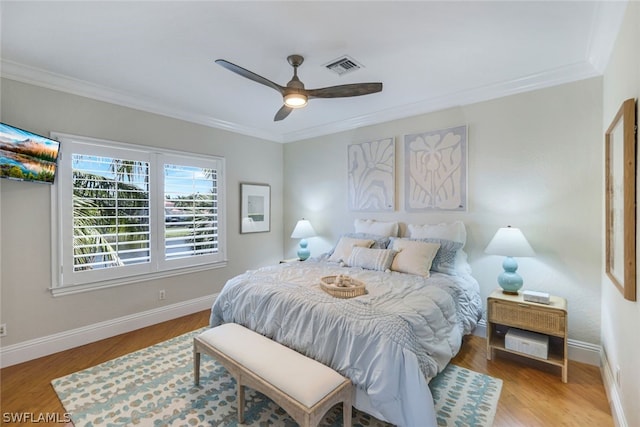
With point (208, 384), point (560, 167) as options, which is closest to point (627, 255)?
point (560, 167)

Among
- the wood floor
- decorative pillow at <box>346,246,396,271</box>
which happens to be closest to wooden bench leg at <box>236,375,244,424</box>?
the wood floor

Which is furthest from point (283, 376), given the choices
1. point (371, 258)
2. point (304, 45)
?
point (304, 45)

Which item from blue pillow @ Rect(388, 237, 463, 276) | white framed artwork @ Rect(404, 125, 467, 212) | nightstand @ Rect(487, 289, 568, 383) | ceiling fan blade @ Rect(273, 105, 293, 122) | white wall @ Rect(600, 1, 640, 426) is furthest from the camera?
white framed artwork @ Rect(404, 125, 467, 212)

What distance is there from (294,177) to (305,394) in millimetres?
3874

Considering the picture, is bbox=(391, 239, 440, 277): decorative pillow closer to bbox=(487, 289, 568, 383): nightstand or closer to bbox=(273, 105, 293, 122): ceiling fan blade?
bbox=(487, 289, 568, 383): nightstand

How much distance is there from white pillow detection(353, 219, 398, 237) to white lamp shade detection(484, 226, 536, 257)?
117 cm

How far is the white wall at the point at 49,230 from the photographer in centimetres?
268

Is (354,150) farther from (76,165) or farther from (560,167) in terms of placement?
(76,165)

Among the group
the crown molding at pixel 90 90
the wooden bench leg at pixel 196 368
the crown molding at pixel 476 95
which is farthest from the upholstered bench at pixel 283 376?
the crown molding at pixel 476 95

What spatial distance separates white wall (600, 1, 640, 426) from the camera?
154cm

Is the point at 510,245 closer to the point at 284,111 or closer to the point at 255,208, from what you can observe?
the point at 284,111

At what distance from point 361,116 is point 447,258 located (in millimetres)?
2228

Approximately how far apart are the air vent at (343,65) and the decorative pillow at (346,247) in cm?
186

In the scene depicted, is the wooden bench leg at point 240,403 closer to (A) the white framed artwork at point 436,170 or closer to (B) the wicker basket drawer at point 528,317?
(B) the wicker basket drawer at point 528,317
